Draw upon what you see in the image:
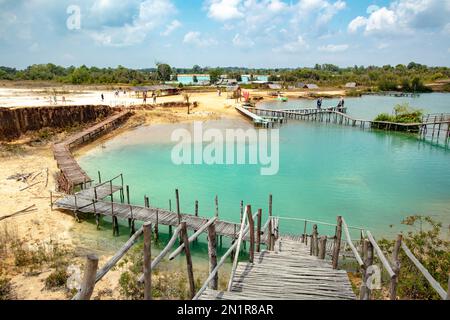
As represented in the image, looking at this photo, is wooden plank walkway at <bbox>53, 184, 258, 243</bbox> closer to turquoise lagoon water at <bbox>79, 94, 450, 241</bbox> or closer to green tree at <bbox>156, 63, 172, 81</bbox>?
turquoise lagoon water at <bbox>79, 94, 450, 241</bbox>

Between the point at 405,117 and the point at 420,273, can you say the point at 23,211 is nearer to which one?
the point at 420,273

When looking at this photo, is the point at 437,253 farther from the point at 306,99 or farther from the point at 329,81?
the point at 329,81

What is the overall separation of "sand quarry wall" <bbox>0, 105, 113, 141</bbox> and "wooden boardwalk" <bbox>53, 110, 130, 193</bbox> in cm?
231

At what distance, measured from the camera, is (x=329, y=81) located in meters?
97.0

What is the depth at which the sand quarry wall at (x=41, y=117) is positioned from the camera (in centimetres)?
Result: 2781

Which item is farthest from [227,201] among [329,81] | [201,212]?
[329,81]

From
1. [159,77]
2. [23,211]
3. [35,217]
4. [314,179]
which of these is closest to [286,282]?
[35,217]

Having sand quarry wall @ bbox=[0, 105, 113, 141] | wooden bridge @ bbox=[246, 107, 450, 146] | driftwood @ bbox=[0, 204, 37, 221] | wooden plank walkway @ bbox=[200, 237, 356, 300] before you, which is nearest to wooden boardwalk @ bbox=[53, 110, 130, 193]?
driftwood @ bbox=[0, 204, 37, 221]

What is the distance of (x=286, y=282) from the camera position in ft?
18.7

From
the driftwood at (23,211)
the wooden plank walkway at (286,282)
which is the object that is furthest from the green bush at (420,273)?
the driftwood at (23,211)

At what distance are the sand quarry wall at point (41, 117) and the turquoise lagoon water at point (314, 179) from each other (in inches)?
271

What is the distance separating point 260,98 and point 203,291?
56.9 meters
